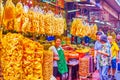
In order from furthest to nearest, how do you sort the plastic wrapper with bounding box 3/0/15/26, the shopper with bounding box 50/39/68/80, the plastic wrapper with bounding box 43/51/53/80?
Result: the shopper with bounding box 50/39/68/80 → the plastic wrapper with bounding box 3/0/15/26 → the plastic wrapper with bounding box 43/51/53/80

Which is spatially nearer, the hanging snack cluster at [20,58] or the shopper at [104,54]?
the hanging snack cluster at [20,58]

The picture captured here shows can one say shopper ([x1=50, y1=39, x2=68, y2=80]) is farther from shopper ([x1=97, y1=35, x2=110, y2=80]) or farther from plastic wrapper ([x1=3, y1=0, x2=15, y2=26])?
plastic wrapper ([x1=3, y1=0, x2=15, y2=26])

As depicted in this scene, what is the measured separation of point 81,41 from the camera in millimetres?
12203

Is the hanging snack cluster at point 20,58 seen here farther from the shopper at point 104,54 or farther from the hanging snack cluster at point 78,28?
the hanging snack cluster at point 78,28

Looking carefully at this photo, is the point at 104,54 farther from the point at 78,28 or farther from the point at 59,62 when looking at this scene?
the point at 78,28

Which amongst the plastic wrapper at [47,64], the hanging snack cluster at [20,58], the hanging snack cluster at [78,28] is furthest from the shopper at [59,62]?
the hanging snack cluster at [78,28]

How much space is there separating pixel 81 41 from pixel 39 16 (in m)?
6.43

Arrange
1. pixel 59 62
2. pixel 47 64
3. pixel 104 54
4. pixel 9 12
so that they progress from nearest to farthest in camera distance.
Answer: pixel 47 64, pixel 9 12, pixel 59 62, pixel 104 54

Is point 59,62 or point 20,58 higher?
point 20,58

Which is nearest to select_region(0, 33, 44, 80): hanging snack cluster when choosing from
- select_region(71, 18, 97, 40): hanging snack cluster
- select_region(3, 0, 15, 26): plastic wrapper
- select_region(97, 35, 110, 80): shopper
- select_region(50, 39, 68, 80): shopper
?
select_region(3, 0, 15, 26): plastic wrapper

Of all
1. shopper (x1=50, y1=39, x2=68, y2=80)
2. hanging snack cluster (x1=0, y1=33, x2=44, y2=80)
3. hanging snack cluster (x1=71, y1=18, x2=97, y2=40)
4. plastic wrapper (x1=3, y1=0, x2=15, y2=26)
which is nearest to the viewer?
hanging snack cluster (x1=0, y1=33, x2=44, y2=80)

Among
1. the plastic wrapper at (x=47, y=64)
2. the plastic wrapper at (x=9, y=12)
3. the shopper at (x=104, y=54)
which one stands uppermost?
the plastic wrapper at (x=9, y=12)

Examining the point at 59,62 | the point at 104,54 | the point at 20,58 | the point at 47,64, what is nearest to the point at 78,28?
the point at 104,54

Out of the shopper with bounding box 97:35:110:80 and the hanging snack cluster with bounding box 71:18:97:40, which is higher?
the hanging snack cluster with bounding box 71:18:97:40
